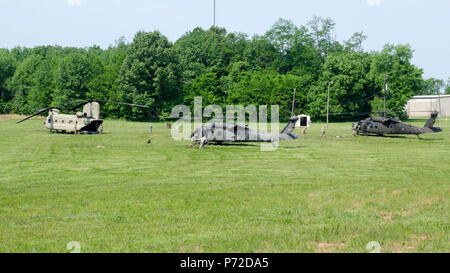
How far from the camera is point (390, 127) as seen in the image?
40.3 metres

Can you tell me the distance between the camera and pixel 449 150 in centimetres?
2898

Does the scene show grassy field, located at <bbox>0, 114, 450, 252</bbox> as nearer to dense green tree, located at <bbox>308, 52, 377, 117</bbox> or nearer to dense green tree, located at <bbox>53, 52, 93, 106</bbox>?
dense green tree, located at <bbox>308, 52, 377, 117</bbox>

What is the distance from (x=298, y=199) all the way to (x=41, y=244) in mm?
7364

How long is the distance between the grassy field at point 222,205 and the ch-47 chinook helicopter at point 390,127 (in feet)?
52.6

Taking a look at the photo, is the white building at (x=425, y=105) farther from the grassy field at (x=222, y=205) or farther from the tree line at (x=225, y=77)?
the grassy field at (x=222, y=205)

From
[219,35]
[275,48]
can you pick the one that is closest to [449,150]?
[275,48]

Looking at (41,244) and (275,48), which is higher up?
(275,48)

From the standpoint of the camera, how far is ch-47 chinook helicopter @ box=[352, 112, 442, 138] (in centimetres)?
3819

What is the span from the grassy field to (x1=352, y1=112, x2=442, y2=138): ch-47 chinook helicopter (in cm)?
1603

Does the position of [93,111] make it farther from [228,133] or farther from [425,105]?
[425,105]

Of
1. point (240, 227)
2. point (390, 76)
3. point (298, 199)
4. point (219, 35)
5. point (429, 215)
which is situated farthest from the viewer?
point (219, 35)

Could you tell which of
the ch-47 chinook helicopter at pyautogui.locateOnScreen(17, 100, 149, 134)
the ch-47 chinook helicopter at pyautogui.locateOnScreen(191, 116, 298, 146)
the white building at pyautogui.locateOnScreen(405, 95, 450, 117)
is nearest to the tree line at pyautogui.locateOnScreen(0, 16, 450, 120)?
the white building at pyautogui.locateOnScreen(405, 95, 450, 117)

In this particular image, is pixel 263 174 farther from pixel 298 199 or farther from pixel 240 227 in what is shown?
pixel 240 227

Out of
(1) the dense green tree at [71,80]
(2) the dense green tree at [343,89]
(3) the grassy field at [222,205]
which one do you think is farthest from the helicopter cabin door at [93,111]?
(2) the dense green tree at [343,89]
